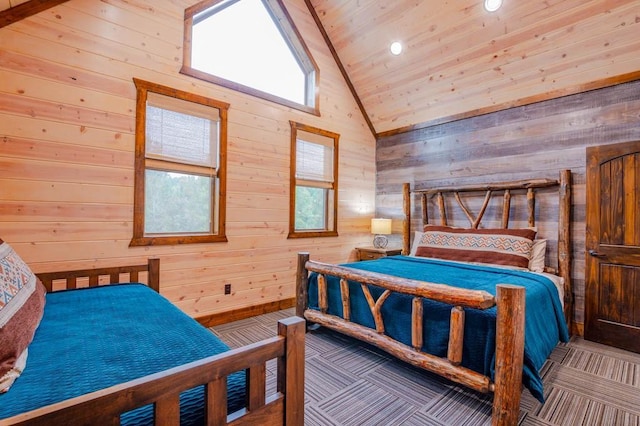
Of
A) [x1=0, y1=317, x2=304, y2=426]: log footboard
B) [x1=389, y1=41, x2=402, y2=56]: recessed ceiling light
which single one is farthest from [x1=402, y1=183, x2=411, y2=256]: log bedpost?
[x1=0, y1=317, x2=304, y2=426]: log footboard

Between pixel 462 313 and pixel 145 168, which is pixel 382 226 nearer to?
pixel 462 313

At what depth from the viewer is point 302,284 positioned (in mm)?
2934

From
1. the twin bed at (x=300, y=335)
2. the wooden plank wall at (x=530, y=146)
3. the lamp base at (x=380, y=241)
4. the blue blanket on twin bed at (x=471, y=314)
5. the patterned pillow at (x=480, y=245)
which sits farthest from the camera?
the lamp base at (x=380, y=241)

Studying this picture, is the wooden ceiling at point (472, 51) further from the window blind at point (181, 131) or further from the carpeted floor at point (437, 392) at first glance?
the carpeted floor at point (437, 392)

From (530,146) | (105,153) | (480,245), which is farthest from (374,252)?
(105,153)

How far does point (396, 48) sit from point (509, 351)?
11.2ft

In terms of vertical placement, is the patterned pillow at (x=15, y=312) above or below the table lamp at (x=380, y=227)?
below

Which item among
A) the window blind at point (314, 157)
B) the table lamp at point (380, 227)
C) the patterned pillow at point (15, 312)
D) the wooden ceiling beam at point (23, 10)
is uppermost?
the wooden ceiling beam at point (23, 10)

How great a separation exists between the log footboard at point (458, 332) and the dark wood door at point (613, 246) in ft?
6.42

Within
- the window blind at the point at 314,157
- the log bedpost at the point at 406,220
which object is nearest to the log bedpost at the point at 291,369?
the window blind at the point at 314,157

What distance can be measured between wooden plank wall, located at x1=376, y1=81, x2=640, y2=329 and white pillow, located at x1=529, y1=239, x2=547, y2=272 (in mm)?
226

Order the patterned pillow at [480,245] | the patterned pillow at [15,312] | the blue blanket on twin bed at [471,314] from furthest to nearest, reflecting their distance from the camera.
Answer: the patterned pillow at [480,245]
the blue blanket on twin bed at [471,314]
the patterned pillow at [15,312]

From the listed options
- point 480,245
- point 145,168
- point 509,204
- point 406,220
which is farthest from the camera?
point 406,220

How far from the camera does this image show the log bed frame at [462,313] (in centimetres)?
163
